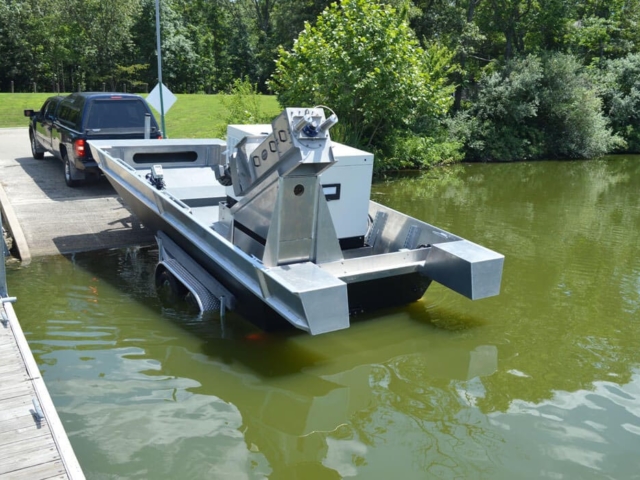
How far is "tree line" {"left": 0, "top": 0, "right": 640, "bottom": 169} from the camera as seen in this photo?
1644 cm

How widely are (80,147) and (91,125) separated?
52 cm

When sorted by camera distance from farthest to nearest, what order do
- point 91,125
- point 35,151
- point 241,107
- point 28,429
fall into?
point 241,107, point 35,151, point 91,125, point 28,429

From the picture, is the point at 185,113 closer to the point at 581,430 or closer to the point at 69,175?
the point at 69,175

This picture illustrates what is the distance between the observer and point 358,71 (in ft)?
52.1

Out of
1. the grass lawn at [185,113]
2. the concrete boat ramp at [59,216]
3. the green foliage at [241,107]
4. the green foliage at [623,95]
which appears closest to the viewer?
the concrete boat ramp at [59,216]

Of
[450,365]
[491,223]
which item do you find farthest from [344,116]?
[450,365]

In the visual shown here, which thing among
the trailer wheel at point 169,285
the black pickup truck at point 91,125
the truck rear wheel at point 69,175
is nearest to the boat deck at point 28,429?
the trailer wheel at point 169,285

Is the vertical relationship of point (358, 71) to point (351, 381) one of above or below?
above

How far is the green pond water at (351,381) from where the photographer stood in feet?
15.5

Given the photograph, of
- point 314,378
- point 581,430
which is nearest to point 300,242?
point 314,378

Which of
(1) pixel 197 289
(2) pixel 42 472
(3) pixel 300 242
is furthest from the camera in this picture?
(1) pixel 197 289

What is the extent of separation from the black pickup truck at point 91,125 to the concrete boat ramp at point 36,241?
0.54 meters

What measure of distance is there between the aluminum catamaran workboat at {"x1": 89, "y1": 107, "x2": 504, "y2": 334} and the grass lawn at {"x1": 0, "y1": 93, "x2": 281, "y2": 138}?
10.2 meters

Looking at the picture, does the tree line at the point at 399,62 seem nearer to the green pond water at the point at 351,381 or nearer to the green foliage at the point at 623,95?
the green foliage at the point at 623,95
